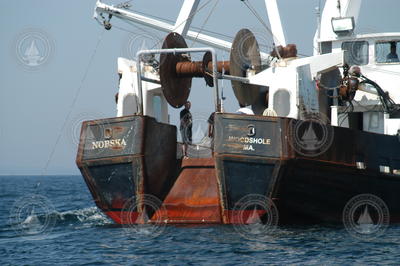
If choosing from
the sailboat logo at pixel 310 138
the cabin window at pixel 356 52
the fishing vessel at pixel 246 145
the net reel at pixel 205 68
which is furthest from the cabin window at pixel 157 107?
the cabin window at pixel 356 52

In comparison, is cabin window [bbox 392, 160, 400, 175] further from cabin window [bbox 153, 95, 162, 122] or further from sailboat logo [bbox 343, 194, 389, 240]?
cabin window [bbox 153, 95, 162, 122]

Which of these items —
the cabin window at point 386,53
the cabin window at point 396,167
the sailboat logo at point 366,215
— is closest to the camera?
the sailboat logo at point 366,215

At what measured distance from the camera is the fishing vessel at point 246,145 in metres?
16.9

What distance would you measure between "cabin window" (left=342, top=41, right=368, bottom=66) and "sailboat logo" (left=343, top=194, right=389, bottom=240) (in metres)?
4.89

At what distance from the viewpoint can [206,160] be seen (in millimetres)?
19156

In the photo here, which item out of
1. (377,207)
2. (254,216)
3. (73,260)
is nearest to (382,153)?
(377,207)

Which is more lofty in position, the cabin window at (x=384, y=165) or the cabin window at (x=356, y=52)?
the cabin window at (x=356, y=52)

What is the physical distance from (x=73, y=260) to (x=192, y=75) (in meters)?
6.35

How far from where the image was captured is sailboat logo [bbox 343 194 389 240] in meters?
18.6

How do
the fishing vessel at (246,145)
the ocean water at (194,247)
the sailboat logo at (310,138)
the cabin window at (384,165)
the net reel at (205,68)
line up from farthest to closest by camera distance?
the cabin window at (384,165) < the net reel at (205,68) < the sailboat logo at (310,138) < the fishing vessel at (246,145) < the ocean water at (194,247)

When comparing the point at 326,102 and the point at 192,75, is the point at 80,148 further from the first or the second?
the point at 326,102

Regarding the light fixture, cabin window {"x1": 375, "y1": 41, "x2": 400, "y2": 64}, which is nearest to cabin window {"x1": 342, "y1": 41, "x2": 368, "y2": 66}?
cabin window {"x1": 375, "y1": 41, "x2": 400, "y2": 64}

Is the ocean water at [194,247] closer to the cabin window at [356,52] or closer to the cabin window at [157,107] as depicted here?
the cabin window at [157,107]

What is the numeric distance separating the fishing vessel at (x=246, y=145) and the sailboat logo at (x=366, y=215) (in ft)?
0.65
